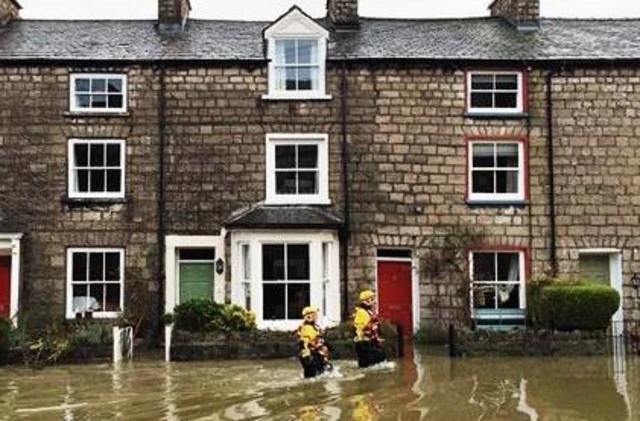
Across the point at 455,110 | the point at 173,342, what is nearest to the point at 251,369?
the point at 173,342

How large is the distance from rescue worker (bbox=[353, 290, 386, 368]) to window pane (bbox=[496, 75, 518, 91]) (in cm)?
954

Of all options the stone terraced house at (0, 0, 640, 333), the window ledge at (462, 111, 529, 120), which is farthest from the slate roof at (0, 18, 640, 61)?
the window ledge at (462, 111, 529, 120)

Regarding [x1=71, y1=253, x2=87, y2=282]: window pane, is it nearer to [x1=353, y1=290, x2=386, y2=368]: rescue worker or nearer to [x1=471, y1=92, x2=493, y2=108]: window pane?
[x1=353, y1=290, x2=386, y2=368]: rescue worker

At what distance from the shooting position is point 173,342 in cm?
1950

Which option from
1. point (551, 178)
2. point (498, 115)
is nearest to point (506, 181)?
point (551, 178)

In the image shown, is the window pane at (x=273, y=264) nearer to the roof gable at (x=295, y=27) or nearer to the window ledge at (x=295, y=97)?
the window ledge at (x=295, y=97)

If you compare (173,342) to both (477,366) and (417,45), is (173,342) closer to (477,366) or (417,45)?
(477,366)

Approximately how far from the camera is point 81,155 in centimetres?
2345

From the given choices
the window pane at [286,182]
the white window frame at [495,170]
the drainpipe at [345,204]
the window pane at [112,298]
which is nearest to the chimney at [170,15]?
the drainpipe at [345,204]

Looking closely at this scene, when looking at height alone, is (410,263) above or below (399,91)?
below

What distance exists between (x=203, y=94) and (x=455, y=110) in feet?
21.6

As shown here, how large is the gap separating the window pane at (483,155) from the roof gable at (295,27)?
16.2ft

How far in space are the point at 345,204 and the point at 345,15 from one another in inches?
233

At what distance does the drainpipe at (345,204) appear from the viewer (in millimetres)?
22891
